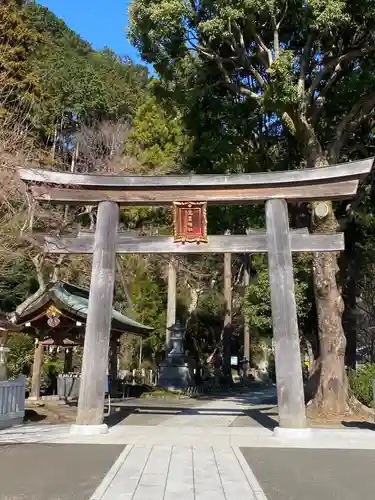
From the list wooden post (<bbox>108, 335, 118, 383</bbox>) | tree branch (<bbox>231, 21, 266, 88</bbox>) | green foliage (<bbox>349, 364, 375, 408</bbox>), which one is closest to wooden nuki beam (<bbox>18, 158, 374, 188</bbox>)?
tree branch (<bbox>231, 21, 266, 88</bbox>)

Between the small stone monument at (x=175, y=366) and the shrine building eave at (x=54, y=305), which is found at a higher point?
the shrine building eave at (x=54, y=305)

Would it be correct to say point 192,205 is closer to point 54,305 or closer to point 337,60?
point 337,60

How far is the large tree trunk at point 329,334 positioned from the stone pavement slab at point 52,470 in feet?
22.6

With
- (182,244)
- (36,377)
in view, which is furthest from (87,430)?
(36,377)

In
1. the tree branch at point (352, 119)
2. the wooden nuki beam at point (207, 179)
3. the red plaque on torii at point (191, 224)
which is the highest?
the tree branch at point (352, 119)

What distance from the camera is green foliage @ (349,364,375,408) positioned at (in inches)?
565

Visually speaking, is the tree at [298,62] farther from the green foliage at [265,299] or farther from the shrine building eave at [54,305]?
the shrine building eave at [54,305]

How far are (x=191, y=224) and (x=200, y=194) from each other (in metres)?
0.73

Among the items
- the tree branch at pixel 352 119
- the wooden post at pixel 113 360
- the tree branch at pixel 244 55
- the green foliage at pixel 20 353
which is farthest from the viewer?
the wooden post at pixel 113 360

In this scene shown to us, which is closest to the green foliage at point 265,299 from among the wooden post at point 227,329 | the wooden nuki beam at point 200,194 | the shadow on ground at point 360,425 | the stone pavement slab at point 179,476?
the shadow on ground at point 360,425

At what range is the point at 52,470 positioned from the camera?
6406mm

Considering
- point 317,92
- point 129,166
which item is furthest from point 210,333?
point 317,92

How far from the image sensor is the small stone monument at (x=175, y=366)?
77.3 feet

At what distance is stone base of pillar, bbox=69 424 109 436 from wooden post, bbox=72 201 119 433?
0.06ft
